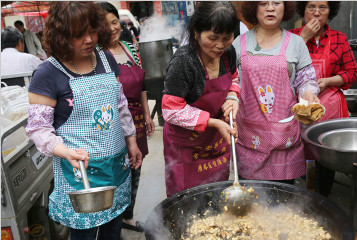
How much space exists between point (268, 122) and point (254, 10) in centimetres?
77

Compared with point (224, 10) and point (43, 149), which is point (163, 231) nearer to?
point (43, 149)

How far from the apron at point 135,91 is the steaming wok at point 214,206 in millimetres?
1023

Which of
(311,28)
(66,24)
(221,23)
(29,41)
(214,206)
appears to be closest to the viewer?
(66,24)

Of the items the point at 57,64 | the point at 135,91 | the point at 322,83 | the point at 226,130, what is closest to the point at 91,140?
the point at 57,64

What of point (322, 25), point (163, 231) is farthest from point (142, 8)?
point (163, 231)

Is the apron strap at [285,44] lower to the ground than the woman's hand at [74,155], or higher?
higher

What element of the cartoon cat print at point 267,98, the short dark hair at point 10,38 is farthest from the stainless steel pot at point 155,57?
the cartoon cat print at point 267,98

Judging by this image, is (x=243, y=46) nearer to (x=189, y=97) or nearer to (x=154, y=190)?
(x=189, y=97)

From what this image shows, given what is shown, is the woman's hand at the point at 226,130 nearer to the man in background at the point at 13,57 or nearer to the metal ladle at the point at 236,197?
the metal ladle at the point at 236,197

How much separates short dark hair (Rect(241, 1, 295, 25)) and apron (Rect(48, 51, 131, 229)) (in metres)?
1.05

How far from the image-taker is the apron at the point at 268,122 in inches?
83.0

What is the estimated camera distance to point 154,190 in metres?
3.55

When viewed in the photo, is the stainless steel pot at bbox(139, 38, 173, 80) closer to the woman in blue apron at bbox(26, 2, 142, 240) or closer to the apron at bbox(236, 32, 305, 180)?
the apron at bbox(236, 32, 305, 180)

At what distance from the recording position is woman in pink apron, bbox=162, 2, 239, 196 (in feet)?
5.64
